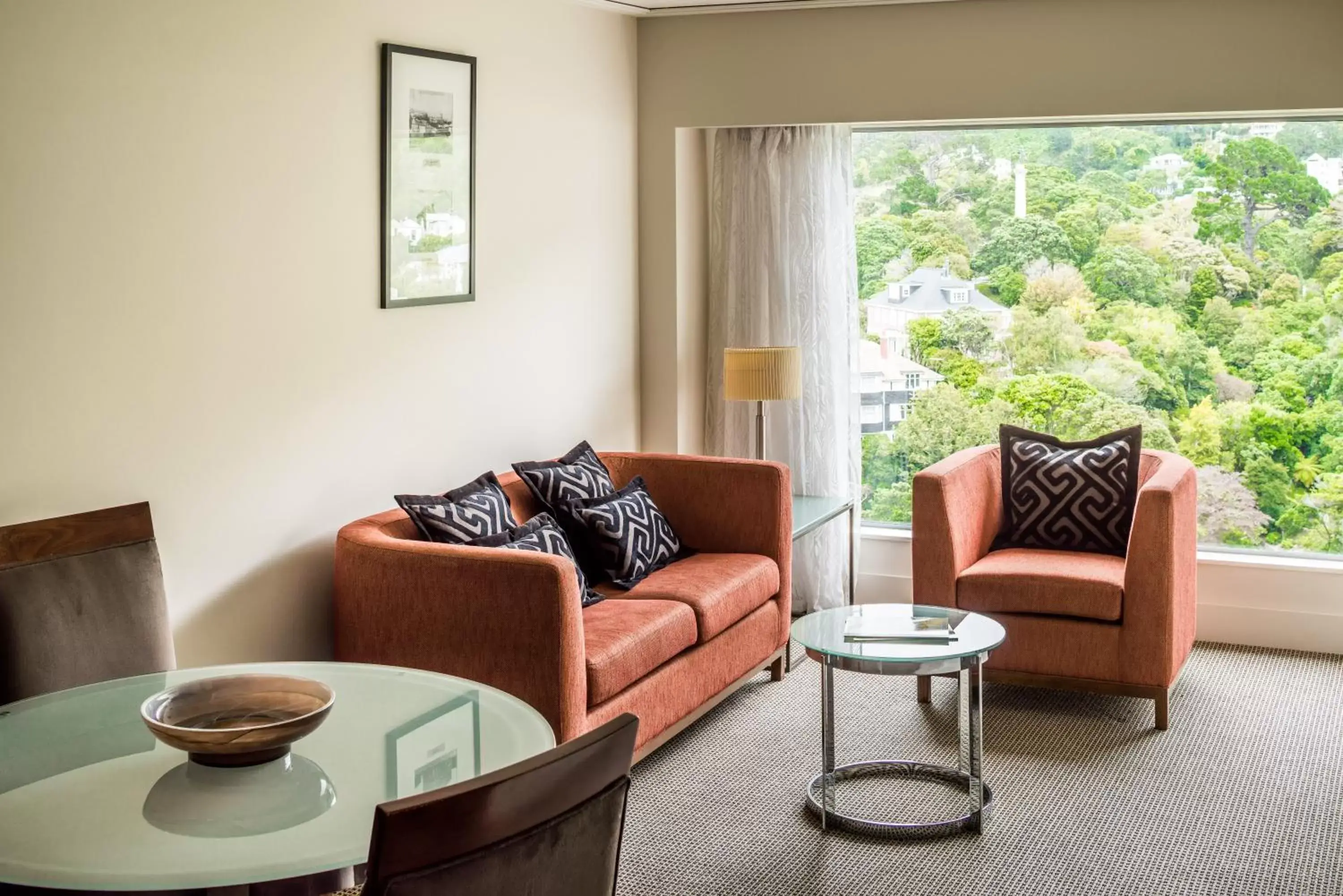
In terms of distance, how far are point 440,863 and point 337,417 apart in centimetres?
265

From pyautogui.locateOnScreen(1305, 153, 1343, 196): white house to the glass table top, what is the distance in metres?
2.50

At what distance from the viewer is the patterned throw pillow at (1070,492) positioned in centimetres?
486

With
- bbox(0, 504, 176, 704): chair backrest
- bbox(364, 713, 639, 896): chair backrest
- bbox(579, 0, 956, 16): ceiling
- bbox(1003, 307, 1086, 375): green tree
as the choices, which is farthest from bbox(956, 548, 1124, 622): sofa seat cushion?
bbox(364, 713, 639, 896): chair backrest

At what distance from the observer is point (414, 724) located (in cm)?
240

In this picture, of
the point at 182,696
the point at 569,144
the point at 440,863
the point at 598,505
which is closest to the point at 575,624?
the point at 598,505

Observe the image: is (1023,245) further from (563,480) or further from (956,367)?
(563,480)

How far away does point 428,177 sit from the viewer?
14.4 ft

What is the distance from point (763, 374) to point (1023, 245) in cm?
130

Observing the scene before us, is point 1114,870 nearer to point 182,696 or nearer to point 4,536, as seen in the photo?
point 182,696

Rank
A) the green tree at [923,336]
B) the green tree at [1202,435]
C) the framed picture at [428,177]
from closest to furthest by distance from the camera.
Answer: the framed picture at [428,177]
the green tree at [1202,435]
the green tree at [923,336]

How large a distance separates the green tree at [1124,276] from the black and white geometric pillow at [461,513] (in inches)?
108

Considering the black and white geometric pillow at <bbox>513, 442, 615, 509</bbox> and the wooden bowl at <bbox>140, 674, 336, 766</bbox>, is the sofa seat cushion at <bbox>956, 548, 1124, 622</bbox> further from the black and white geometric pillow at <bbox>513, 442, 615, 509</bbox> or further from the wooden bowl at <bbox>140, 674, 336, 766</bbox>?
the wooden bowl at <bbox>140, 674, 336, 766</bbox>

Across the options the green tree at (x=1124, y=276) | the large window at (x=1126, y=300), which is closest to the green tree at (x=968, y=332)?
the large window at (x=1126, y=300)

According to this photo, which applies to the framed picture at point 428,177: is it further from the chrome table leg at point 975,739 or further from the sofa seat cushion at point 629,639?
the chrome table leg at point 975,739
